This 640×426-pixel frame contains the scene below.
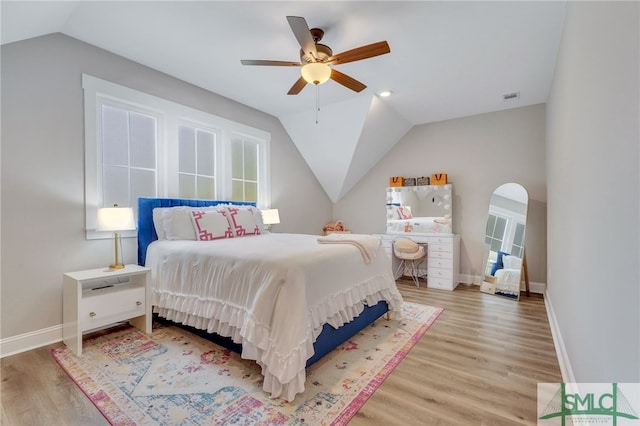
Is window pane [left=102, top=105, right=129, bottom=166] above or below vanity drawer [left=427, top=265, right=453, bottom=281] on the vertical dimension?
above

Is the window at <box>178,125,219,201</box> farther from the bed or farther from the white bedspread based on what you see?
the white bedspread

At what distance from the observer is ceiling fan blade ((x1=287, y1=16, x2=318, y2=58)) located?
75.5 inches

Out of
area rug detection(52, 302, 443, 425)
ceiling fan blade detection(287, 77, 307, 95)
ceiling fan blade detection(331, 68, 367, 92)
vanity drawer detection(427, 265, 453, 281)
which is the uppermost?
ceiling fan blade detection(287, 77, 307, 95)

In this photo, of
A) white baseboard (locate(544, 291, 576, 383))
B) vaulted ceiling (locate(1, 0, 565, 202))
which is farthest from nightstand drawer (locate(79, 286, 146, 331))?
white baseboard (locate(544, 291, 576, 383))

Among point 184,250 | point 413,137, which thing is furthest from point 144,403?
point 413,137

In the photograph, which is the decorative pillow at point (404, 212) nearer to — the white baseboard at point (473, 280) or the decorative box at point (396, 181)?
the decorative box at point (396, 181)

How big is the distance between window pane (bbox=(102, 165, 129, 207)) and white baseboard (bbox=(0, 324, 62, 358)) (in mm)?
1180

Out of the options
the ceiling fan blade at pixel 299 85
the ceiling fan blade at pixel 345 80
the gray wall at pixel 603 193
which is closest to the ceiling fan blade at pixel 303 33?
the ceiling fan blade at pixel 345 80

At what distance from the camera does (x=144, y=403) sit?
168 cm

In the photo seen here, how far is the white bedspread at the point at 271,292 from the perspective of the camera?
1733mm

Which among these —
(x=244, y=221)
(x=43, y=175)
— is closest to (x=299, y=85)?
(x=244, y=221)

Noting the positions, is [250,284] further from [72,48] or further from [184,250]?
[72,48]

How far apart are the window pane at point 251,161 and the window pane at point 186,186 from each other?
87 centimetres

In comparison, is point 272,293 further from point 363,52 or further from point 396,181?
point 396,181
